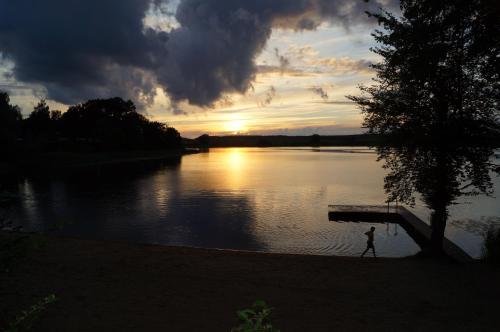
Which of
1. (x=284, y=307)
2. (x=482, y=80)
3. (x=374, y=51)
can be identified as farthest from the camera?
(x=374, y=51)

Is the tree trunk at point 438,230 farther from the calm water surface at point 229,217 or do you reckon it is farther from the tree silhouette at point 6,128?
the tree silhouette at point 6,128

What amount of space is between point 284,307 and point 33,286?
886 centimetres

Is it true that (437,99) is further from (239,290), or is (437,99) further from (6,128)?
(6,128)

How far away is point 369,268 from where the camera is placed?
53.6ft

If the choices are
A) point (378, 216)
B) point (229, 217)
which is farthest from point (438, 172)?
point (229, 217)

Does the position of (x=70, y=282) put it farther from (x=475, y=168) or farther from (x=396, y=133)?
(x=475, y=168)

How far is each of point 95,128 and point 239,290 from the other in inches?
5137

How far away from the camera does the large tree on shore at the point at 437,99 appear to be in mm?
16312

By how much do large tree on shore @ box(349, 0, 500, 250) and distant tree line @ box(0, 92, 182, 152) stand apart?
108m

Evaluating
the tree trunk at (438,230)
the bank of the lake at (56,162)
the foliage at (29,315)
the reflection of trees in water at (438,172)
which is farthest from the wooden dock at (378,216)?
the bank of the lake at (56,162)

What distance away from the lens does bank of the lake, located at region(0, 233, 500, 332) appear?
36.1ft

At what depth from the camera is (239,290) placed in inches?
532

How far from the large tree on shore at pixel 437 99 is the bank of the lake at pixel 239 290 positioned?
14.2ft

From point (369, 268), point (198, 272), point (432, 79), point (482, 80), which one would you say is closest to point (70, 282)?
point (198, 272)
